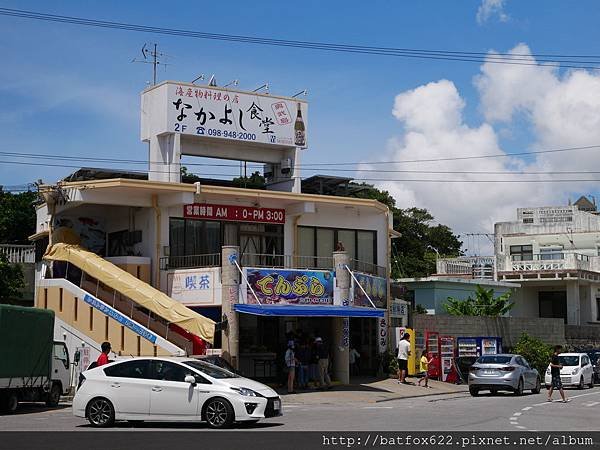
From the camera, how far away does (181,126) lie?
35062 mm

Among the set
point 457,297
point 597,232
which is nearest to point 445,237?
point 597,232

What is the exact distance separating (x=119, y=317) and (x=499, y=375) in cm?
1277

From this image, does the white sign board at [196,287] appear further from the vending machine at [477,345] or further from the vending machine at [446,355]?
the vending machine at [477,345]

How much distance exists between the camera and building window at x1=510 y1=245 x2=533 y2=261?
61.2m

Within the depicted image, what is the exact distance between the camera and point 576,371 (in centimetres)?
3600

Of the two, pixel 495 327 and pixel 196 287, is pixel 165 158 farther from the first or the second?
pixel 495 327

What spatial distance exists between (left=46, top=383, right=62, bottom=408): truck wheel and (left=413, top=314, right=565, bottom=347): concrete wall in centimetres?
1747

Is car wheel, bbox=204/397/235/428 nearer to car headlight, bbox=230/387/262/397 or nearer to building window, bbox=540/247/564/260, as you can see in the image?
car headlight, bbox=230/387/262/397

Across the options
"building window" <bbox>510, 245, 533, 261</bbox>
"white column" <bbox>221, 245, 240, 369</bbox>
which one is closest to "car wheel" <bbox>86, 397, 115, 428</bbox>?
"white column" <bbox>221, 245, 240, 369</bbox>

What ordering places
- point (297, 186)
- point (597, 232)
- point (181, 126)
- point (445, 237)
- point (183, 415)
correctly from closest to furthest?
point (183, 415), point (181, 126), point (297, 186), point (597, 232), point (445, 237)

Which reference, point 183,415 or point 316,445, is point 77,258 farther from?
point 316,445

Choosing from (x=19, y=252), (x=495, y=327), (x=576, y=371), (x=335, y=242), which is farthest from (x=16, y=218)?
Result: (x=576, y=371)

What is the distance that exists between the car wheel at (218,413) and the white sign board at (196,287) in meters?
12.1

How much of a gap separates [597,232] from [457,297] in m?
16.0
